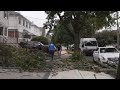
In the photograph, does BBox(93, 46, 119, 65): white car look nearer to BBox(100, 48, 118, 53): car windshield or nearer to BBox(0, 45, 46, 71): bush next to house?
BBox(100, 48, 118, 53): car windshield

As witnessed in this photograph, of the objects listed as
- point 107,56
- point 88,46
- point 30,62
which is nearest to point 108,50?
point 107,56

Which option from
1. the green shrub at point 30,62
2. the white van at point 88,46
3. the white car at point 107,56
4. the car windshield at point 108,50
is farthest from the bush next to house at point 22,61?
the white van at point 88,46

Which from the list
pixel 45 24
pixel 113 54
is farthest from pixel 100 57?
pixel 45 24

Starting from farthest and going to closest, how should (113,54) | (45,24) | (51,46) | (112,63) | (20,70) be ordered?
(45,24) → (51,46) → (113,54) → (112,63) → (20,70)

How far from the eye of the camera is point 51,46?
21.3m

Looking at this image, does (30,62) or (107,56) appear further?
(107,56)

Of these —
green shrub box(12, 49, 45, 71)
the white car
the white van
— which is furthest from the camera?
the white van

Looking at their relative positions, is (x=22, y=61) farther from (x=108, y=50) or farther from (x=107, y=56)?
(x=108, y=50)

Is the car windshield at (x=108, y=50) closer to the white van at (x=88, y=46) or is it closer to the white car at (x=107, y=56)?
the white car at (x=107, y=56)

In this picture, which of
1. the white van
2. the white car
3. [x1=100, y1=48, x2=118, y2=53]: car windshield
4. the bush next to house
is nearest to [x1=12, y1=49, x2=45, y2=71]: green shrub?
the bush next to house

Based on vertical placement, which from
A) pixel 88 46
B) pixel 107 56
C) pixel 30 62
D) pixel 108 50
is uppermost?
pixel 88 46
